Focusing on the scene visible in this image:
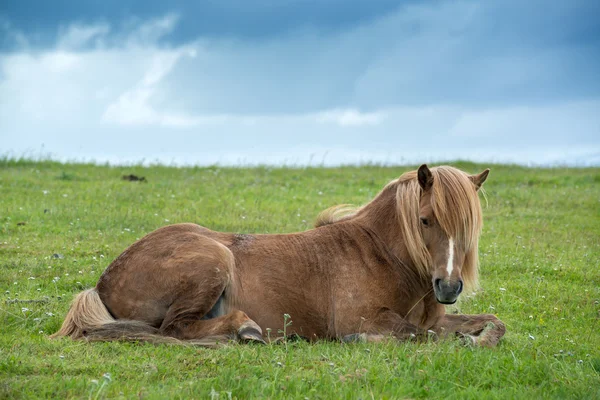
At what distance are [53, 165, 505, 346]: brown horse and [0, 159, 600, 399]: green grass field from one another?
14.6 inches

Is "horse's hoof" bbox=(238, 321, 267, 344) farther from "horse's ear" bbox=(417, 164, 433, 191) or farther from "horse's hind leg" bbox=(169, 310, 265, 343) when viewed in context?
"horse's ear" bbox=(417, 164, 433, 191)

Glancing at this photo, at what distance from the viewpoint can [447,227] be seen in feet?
22.5

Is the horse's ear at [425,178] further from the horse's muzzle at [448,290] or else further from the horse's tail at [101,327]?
the horse's tail at [101,327]

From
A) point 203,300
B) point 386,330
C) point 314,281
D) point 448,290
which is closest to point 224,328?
point 203,300

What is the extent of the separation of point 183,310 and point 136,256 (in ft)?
2.63

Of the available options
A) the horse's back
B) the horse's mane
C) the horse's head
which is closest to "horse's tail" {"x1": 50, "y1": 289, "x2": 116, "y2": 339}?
the horse's back

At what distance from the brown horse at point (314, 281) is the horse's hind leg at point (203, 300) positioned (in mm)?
10

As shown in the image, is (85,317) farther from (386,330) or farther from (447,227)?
(447,227)

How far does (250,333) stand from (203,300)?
→ 63 cm

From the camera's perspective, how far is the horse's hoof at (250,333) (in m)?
6.65

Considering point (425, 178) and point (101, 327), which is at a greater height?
point (425, 178)

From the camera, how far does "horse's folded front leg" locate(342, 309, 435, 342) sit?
7025mm

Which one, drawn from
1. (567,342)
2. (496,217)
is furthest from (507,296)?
(496,217)

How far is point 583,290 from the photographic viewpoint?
33.3 feet
